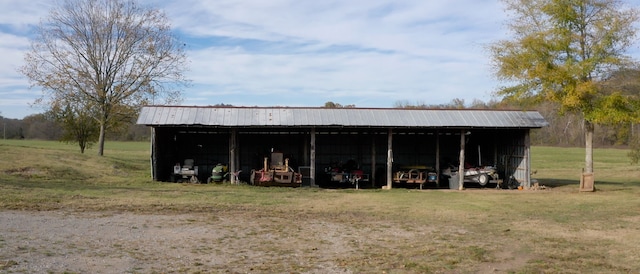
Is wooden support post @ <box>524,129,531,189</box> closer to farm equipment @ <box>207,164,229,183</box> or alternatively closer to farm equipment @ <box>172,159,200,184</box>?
farm equipment @ <box>207,164,229,183</box>

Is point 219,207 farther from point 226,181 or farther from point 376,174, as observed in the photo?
point 376,174

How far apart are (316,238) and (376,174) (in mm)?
16516

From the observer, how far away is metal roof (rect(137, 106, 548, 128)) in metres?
23.3

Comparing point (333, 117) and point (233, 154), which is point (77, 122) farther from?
point (333, 117)

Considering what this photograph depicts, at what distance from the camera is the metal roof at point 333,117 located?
23.3 meters

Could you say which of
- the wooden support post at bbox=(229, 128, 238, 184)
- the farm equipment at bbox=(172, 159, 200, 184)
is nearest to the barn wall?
the farm equipment at bbox=(172, 159, 200, 184)

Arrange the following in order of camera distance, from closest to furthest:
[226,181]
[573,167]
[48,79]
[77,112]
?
[226,181], [48,79], [77,112], [573,167]

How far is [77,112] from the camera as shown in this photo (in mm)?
38250

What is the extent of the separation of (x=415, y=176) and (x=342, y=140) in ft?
16.3

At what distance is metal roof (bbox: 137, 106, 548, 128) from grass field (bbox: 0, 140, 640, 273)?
8.59 feet

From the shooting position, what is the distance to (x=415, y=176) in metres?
24.5

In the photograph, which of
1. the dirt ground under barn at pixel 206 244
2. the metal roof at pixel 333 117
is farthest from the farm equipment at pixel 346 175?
the dirt ground under barn at pixel 206 244

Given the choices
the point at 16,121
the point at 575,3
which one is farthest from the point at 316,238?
the point at 16,121

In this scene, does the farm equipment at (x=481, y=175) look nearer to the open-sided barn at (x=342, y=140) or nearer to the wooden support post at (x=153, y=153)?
the open-sided barn at (x=342, y=140)
